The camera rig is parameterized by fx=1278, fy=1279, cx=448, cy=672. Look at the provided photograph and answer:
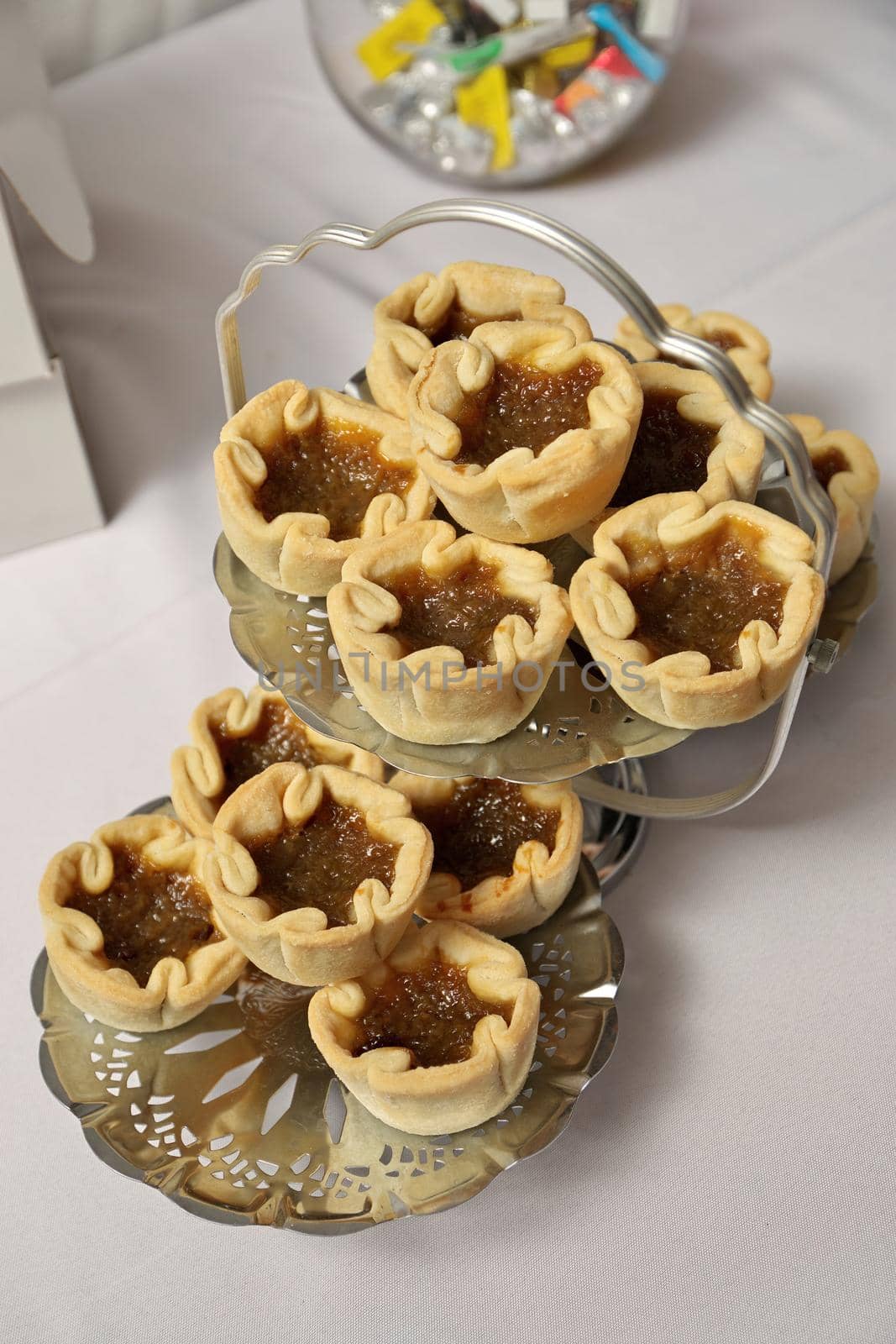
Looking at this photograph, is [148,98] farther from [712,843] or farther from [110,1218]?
[110,1218]

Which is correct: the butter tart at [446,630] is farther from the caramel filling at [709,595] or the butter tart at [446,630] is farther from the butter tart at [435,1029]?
the butter tart at [435,1029]

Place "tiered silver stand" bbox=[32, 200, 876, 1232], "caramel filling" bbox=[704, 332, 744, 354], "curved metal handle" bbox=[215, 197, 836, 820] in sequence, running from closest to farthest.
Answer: "curved metal handle" bbox=[215, 197, 836, 820]
"tiered silver stand" bbox=[32, 200, 876, 1232]
"caramel filling" bbox=[704, 332, 744, 354]

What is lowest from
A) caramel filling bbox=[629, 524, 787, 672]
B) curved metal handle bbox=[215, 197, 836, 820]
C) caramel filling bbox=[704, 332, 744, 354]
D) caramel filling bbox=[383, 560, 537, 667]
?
caramel filling bbox=[704, 332, 744, 354]

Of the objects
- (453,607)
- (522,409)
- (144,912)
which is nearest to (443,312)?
(522,409)

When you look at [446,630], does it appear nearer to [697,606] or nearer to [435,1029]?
[697,606]

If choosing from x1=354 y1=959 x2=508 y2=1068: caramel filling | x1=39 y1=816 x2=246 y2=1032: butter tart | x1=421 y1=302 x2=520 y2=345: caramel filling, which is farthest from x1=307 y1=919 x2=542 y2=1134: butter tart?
x1=421 y1=302 x2=520 y2=345: caramel filling

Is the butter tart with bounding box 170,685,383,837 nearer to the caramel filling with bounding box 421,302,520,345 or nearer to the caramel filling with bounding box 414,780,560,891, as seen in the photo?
the caramel filling with bounding box 414,780,560,891

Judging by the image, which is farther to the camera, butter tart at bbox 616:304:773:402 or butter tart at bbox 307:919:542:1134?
butter tart at bbox 616:304:773:402

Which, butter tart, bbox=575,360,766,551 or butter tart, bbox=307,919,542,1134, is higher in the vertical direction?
butter tart, bbox=575,360,766,551

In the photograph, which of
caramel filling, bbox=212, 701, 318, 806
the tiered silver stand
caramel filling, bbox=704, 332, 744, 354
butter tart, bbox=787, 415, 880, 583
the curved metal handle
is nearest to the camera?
the curved metal handle
